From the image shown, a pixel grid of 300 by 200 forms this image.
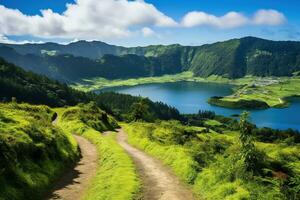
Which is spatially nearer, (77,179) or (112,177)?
(112,177)

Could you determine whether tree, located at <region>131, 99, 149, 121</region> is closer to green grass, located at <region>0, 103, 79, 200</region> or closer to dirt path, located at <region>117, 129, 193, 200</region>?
green grass, located at <region>0, 103, 79, 200</region>

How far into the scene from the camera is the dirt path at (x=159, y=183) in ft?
102

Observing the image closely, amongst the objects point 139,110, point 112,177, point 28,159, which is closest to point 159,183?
point 112,177

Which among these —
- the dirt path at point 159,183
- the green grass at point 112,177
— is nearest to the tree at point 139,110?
the green grass at point 112,177

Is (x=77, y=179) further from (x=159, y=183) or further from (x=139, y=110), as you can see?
(x=139, y=110)

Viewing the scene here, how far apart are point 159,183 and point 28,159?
43.4 ft

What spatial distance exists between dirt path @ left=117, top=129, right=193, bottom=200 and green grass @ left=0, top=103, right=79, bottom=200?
9322 mm

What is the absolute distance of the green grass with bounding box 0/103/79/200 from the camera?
29.7m

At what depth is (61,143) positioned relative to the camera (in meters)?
50.5

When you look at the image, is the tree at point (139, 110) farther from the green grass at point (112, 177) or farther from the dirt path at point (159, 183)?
the dirt path at point (159, 183)

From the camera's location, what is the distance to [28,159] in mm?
36188

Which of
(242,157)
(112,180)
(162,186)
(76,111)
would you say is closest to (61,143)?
(112,180)

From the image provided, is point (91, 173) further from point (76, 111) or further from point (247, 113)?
point (76, 111)

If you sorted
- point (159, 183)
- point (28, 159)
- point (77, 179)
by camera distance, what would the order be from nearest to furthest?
point (159, 183) → point (28, 159) → point (77, 179)
